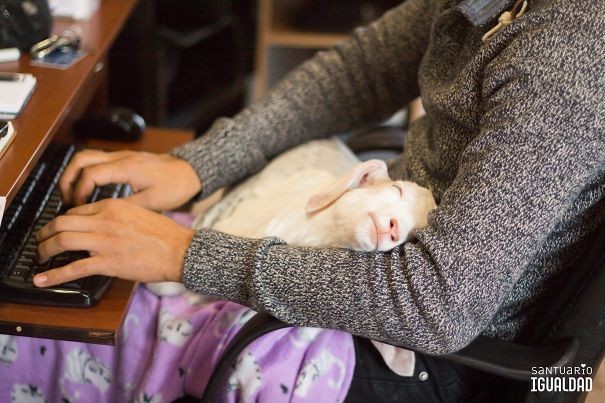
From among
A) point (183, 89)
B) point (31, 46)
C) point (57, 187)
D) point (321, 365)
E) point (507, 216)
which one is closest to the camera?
point (507, 216)

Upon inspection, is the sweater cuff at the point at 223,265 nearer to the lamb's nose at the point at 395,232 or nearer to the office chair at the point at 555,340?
the office chair at the point at 555,340

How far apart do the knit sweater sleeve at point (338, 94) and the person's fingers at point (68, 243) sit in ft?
1.14

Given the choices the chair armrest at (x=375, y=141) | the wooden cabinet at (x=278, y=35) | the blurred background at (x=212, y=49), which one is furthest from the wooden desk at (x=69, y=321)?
the wooden cabinet at (x=278, y=35)

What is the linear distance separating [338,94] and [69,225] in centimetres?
59

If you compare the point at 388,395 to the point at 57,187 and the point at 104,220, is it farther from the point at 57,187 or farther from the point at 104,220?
the point at 57,187

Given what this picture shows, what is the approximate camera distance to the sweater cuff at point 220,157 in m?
1.24

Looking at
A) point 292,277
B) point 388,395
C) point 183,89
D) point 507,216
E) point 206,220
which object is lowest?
point 183,89

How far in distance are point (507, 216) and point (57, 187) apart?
0.65 metres

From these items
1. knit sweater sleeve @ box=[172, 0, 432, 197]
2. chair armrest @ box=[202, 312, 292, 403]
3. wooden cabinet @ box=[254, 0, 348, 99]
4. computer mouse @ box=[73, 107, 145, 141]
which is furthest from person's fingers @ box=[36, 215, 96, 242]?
wooden cabinet @ box=[254, 0, 348, 99]

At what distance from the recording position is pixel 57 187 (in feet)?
3.83

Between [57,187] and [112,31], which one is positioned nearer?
[57,187]

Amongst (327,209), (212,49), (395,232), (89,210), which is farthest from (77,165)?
(212,49)

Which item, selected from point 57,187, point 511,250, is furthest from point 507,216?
point 57,187

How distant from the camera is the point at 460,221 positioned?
35.4 inches
